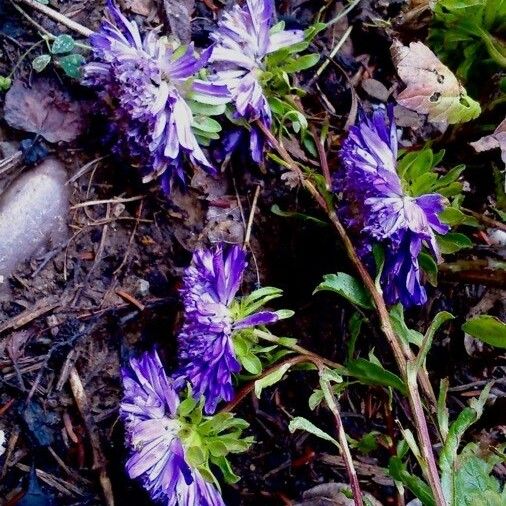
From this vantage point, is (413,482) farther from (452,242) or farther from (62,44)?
(62,44)

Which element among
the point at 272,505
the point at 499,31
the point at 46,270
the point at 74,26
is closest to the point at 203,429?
the point at 272,505

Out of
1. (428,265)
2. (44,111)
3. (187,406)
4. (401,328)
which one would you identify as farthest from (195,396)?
(44,111)

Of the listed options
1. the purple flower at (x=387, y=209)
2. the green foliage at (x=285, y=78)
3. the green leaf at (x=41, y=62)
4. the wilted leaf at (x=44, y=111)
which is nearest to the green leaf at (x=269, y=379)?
the purple flower at (x=387, y=209)

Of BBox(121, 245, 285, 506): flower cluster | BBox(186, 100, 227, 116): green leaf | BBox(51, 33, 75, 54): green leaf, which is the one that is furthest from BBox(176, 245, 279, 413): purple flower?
BBox(51, 33, 75, 54): green leaf

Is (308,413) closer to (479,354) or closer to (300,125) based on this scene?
(479,354)

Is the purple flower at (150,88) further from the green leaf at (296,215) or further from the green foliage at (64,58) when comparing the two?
the green leaf at (296,215)

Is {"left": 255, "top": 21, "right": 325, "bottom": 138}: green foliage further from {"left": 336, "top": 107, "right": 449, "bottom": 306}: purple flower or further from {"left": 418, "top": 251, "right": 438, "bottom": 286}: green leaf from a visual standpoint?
{"left": 418, "top": 251, "right": 438, "bottom": 286}: green leaf

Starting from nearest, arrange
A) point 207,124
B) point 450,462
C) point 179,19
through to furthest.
Result: point 450,462
point 207,124
point 179,19
